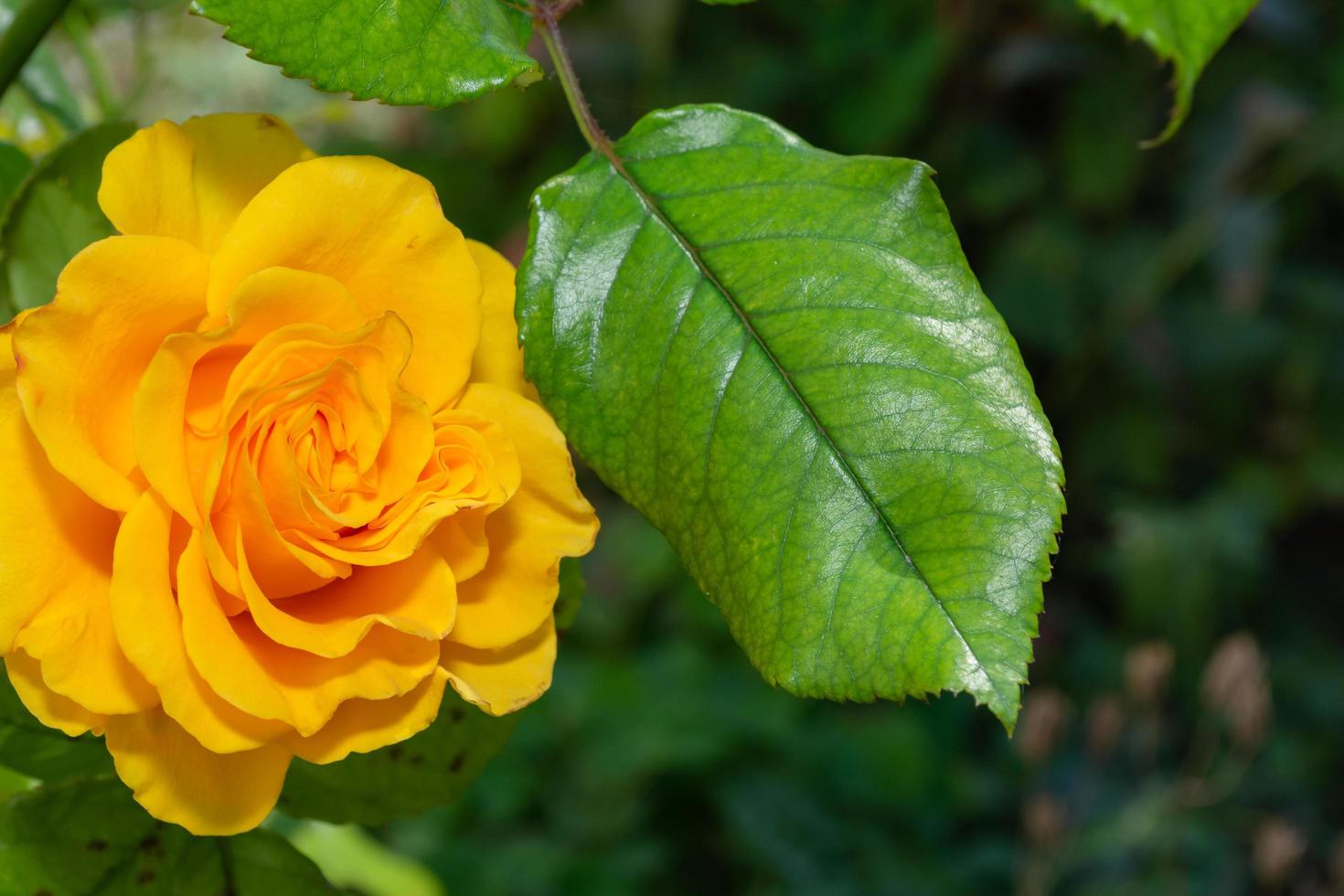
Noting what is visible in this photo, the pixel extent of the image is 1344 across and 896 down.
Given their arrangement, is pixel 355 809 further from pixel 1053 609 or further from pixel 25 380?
pixel 1053 609

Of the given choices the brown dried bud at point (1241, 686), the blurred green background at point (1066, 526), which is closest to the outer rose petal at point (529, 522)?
the brown dried bud at point (1241, 686)

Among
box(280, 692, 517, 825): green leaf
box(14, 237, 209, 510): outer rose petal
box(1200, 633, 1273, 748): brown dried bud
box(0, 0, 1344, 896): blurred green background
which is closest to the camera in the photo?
box(14, 237, 209, 510): outer rose petal

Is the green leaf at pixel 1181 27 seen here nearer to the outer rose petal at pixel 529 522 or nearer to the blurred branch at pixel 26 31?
the outer rose petal at pixel 529 522

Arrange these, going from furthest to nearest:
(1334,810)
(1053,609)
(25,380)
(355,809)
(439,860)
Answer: (1053,609)
(1334,810)
(439,860)
(355,809)
(25,380)

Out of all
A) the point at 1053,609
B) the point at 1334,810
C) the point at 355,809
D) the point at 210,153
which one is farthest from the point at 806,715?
the point at 210,153

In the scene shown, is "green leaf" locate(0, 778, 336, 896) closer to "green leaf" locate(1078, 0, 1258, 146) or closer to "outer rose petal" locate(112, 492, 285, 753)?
"outer rose petal" locate(112, 492, 285, 753)

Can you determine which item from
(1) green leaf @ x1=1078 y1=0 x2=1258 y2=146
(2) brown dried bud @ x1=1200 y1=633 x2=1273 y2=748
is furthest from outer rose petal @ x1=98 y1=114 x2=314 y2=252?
(2) brown dried bud @ x1=1200 y1=633 x2=1273 y2=748
